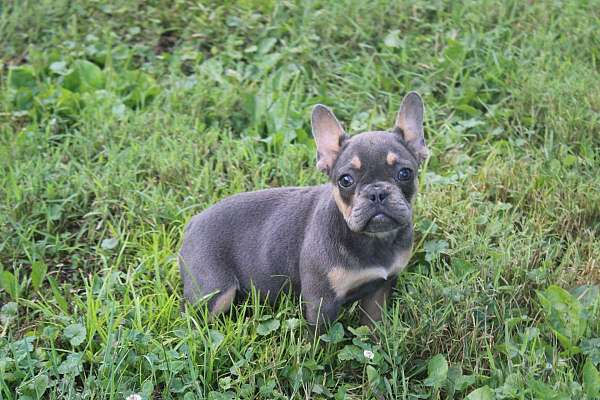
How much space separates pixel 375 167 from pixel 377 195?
202 mm

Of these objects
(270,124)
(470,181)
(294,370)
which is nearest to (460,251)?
(470,181)

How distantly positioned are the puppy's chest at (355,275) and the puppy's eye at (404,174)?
1.47 feet

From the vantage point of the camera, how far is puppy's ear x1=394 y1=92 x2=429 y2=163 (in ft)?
15.2

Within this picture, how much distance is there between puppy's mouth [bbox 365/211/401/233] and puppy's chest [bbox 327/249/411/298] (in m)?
0.25

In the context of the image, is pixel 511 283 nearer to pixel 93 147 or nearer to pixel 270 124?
pixel 270 124

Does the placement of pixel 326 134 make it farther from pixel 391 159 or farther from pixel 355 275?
pixel 355 275

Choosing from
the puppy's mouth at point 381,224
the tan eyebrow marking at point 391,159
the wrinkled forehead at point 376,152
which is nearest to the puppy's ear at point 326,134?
the wrinkled forehead at point 376,152

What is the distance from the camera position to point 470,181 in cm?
586

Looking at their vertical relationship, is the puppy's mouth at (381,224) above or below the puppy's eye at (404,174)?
below

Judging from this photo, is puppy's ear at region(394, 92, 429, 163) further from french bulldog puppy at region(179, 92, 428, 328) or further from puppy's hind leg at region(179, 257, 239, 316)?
puppy's hind leg at region(179, 257, 239, 316)

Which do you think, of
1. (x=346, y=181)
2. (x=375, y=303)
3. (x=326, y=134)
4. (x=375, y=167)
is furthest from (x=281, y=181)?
(x=375, y=167)

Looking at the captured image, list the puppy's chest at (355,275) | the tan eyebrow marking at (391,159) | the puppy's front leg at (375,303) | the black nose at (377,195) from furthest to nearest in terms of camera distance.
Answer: the puppy's front leg at (375,303), the puppy's chest at (355,275), the tan eyebrow marking at (391,159), the black nose at (377,195)

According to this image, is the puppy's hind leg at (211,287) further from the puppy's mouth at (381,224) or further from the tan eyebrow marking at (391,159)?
the tan eyebrow marking at (391,159)

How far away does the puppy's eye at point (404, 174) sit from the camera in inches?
171
